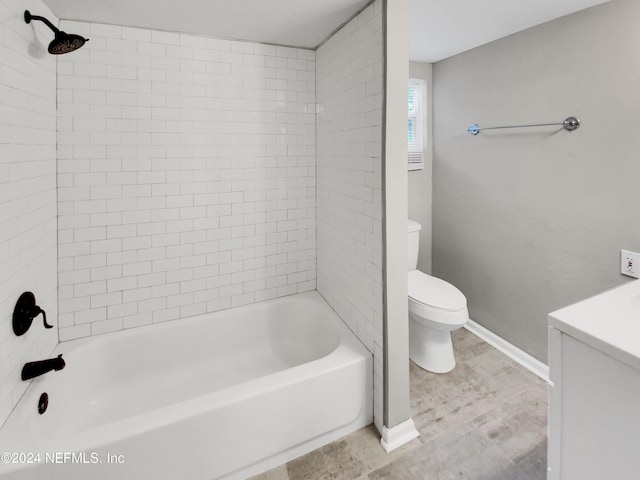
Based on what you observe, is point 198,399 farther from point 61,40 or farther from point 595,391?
point 61,40

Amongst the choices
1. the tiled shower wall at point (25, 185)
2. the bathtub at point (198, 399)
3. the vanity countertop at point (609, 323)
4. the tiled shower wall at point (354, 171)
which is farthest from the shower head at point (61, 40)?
the vanity countertop at point (609, 323)

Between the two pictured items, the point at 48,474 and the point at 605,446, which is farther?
the point at 48,474

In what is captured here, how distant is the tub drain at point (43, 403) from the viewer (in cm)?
138

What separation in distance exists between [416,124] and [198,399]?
2652 mm

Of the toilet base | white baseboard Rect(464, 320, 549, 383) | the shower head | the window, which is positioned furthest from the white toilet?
the shower head

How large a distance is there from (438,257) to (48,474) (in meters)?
2.79

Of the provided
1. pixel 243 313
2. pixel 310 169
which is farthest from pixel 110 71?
pixel 243 313

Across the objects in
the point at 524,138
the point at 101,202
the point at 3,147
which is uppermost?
the point at 524,138

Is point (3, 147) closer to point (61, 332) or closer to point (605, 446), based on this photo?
point (61, 332)

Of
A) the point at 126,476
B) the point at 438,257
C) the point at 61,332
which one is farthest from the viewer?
the point at 438,257

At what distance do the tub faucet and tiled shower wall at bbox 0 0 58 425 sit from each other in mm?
24

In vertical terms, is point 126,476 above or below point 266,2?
below

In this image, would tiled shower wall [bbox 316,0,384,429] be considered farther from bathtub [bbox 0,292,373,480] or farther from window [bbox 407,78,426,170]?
window [bbox 407,78,426,170]

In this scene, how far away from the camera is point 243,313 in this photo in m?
2.18
